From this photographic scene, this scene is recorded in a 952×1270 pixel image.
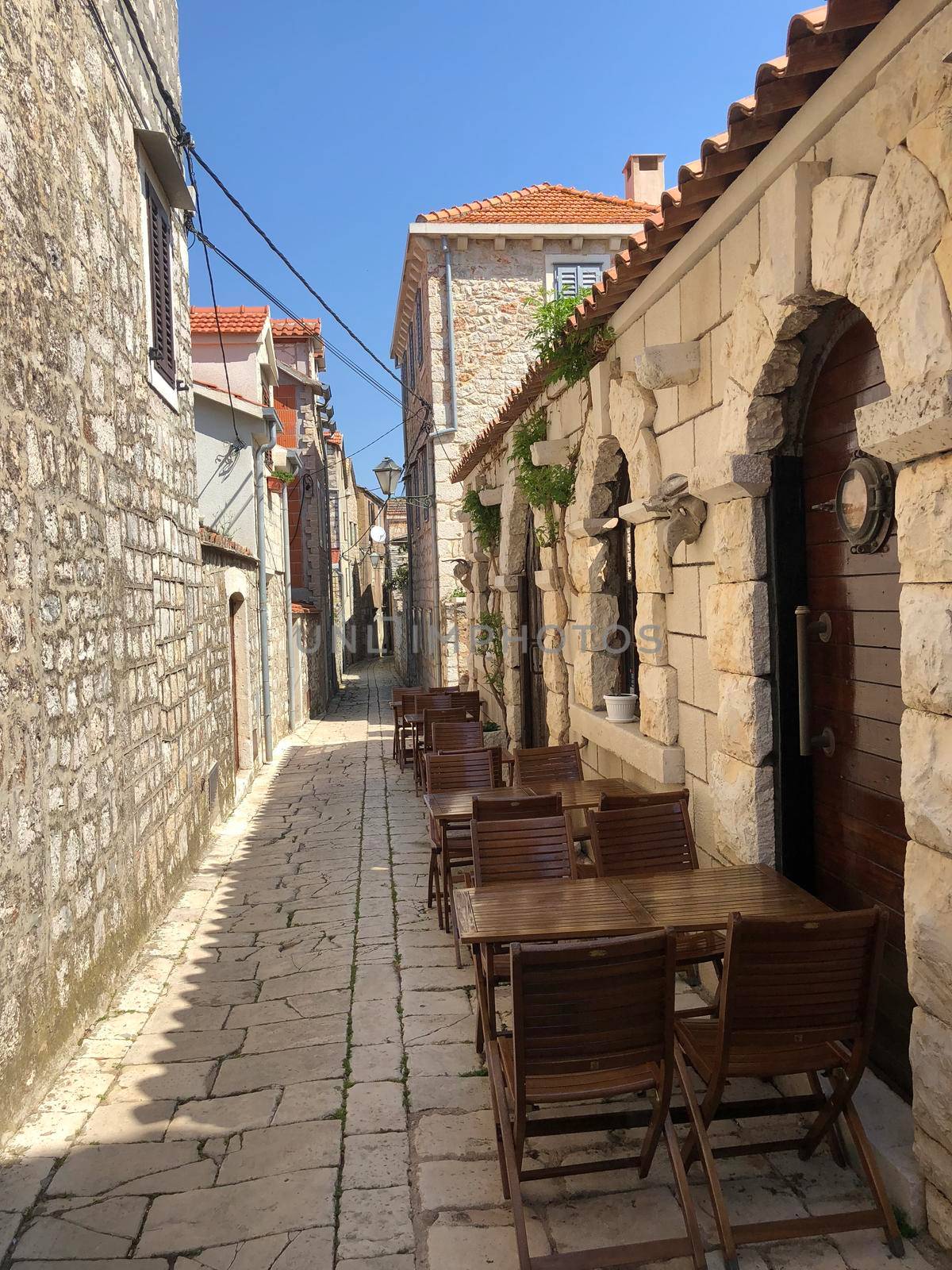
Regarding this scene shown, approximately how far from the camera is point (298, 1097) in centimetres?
321

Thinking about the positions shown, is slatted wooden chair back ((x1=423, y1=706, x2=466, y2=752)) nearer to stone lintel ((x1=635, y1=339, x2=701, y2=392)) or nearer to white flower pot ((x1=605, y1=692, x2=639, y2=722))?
white flower pot ((x1=605, y1=692, x2=639, y2=722))

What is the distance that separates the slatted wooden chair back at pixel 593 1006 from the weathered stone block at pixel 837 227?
1900 millimetres

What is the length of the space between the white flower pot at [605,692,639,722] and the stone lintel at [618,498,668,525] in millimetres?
1143

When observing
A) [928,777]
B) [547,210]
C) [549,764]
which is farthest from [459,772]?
[547,210]

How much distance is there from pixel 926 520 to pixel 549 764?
3542 millimetres

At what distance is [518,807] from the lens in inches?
167

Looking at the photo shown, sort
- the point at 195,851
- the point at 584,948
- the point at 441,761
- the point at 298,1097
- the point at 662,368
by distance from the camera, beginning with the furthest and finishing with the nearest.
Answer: the point at 195,851 < the point at 441,761 < the point at 662,368 < the point at 298,1097 < the point at 584,948

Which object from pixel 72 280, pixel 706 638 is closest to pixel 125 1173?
pixel 706 638

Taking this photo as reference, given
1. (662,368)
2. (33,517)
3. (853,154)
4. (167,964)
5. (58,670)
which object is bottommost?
(167,964)

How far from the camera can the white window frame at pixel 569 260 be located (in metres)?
13.5

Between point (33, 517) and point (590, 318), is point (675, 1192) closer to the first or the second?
point (33, 517)

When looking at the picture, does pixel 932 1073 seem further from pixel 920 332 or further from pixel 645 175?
pixel 645 175

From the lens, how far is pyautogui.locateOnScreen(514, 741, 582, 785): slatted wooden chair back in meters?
5.55

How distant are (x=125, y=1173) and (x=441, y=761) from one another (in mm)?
3078
